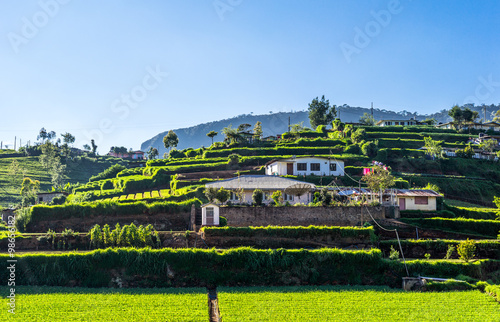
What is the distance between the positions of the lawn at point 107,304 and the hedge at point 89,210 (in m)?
14.5

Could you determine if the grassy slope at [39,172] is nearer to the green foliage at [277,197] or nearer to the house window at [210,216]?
the house window at [210,216]

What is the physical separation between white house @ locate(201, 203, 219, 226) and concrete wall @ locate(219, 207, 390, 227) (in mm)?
2228

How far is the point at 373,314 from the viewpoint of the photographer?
22.5 meters

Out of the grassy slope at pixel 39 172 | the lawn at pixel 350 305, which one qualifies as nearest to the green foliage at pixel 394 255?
the lawn at pixel 350 305

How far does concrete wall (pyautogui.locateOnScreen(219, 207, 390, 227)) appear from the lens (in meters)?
37.2

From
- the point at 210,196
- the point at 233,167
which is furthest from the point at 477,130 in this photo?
the point at 210,196

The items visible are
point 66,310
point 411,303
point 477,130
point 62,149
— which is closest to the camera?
point 66,310

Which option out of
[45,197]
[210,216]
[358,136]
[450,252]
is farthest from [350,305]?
[358,136]

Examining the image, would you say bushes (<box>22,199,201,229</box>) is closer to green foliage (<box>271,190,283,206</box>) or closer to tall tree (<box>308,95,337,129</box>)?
green foliage (<box>271,190,283,206</box>)

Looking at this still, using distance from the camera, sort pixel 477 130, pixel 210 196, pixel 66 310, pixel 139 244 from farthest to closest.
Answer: pixel 477 130, pixel 210 196, pixel 139 244, pixel 66 310

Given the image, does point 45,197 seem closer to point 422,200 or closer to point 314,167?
point 314,167

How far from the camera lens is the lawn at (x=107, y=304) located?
21.4 meters

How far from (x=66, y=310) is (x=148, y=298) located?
4126 mm

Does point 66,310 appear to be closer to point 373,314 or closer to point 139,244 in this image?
point 139,244
